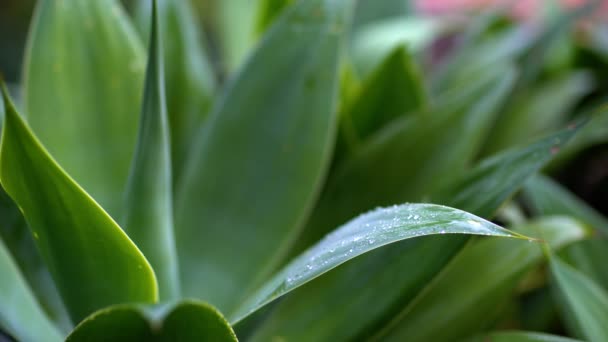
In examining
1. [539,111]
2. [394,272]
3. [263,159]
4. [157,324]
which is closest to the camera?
[157,324]

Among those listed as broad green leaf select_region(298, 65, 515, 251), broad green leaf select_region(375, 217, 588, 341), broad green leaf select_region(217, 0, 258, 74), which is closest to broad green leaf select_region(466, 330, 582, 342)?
broad green leaf select_region(375, 217, 588, 341)

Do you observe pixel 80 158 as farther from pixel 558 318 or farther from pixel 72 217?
pixel 558 318

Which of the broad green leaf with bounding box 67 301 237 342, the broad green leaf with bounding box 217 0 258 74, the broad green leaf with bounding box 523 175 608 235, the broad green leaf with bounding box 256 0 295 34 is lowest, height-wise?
the broad green leaf with bounding box 523 175 608 235

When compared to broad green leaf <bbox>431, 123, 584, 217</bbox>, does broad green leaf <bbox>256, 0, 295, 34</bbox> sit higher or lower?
higher

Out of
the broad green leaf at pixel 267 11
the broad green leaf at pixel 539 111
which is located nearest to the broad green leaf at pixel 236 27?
the broad green leaf at pixel 267 11

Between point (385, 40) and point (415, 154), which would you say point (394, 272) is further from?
point (385, 40)

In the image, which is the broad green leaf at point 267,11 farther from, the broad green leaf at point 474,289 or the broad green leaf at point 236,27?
the broad green leaf at point 474,289

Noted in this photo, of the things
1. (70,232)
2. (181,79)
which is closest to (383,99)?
(181,79)

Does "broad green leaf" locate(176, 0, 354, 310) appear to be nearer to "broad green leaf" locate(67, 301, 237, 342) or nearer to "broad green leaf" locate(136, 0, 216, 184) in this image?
"broad green leaf" locate(136, 0, 216, 184)
